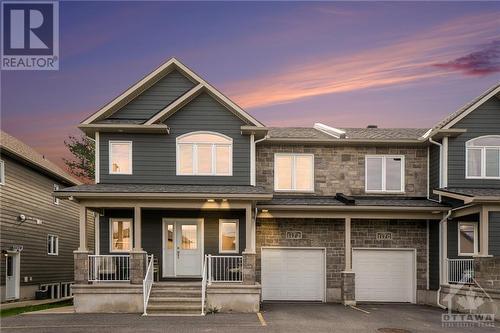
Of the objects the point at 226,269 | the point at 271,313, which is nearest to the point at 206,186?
the point at 226,269

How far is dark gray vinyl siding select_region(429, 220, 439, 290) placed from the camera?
63.1ft

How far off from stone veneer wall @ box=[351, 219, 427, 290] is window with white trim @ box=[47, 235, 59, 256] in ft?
50.9

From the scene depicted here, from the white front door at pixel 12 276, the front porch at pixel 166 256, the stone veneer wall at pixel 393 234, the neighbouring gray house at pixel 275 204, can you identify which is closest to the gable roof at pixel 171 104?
the neighbouring gray house at pixel 275 204

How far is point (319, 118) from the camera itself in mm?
27656

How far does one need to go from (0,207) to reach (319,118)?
16.0 meters

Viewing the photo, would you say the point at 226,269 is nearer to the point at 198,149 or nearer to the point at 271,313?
the point at 271,313

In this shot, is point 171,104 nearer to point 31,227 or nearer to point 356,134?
point 356,134

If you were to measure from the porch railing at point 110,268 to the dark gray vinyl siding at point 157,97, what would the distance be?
16.9ft

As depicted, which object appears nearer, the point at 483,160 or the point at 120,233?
the point at 120,233

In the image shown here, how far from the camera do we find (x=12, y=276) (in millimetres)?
21969

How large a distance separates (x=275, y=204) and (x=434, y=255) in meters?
6.41

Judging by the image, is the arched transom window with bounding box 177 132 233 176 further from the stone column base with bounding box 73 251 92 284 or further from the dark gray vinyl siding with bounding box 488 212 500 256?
the dark gray vinyl siding with bounding box 488 212 500 256

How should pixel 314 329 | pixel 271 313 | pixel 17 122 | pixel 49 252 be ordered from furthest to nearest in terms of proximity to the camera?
pixel 17 122, pixel 49 252, pixel 271 313, pixel 314 329

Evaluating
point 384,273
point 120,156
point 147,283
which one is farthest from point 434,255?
point 120,156
